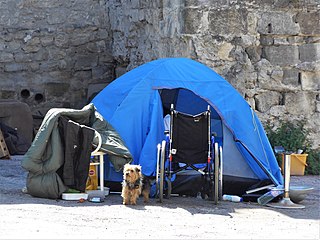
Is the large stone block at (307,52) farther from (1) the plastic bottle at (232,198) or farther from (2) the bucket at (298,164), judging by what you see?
(1) the plastic bottle at (232,198)

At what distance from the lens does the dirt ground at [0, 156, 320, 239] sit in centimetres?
562

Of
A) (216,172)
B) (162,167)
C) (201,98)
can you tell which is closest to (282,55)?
(201,98)

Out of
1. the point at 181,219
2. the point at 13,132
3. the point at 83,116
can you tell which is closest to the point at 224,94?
the point at 83,116

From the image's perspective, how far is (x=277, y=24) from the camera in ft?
A: 30.9

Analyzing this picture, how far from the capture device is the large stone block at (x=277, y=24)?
9.37 meters

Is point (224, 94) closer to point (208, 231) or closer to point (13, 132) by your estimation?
point (208, 231)

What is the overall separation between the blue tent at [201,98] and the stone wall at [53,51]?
13.0 ft

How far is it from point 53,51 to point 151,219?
20.0 feet

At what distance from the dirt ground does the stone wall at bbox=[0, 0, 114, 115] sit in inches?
173

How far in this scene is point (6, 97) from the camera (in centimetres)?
1178

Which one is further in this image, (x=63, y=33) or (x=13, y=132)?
(x=63, y=33)

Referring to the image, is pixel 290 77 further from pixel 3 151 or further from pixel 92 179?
pixel 3 151

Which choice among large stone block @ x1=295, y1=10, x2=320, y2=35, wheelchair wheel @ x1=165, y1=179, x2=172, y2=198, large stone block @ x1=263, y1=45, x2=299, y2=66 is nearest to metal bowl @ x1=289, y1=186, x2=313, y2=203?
wheelchair wheel @ x1=165, y1=179, x2=172, y2=198

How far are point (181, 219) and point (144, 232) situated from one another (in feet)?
2.14
